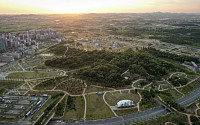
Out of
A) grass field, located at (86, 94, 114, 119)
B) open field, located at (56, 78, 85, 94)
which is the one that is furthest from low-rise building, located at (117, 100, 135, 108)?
open field, located at (56, 78, 85, 94)

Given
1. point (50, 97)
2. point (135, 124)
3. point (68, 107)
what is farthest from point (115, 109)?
point (50, 97)

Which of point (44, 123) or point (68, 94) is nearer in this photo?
point (44, 123)

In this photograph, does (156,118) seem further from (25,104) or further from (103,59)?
(103,59)

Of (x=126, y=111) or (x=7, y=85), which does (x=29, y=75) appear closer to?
(x=7, y=85)

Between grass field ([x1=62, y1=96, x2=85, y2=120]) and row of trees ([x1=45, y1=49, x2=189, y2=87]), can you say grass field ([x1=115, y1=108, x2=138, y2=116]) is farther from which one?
row of trees ([x1=45, y1=49, x2=189, y2=87])

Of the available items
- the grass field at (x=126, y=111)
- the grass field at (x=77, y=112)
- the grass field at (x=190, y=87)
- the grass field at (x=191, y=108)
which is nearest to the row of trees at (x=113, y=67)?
the grass field at (x=190, y=87)

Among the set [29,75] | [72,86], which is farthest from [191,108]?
[29,75]
